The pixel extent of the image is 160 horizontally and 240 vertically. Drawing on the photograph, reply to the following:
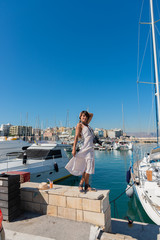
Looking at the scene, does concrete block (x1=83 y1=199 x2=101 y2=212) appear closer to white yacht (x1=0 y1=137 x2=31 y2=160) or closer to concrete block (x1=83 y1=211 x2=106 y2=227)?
concrete block (x1=83 y1=211 x2=106 y2=227)

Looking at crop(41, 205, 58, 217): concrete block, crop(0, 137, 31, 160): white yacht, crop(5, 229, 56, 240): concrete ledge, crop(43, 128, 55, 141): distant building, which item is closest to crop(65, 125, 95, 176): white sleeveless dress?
crop(41, 205, 58, 217): concrete block

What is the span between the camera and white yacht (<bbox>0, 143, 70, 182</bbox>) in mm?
12072

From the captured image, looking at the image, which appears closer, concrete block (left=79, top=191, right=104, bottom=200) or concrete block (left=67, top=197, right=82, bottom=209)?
concrete block (left=79, top=191, right=104, bottom=200)

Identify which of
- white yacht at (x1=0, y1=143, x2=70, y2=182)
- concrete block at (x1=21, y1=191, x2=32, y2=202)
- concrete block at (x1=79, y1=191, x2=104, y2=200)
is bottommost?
white yacht at (x1=0, y1=143, x2=70, y2=182)

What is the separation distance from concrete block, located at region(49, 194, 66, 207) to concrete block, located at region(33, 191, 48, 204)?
6.0 inches

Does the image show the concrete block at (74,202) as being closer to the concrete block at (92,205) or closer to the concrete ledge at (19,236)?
the concrete block at (92,205)

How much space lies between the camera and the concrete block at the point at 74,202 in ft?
11.5

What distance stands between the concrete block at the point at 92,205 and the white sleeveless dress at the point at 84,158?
708 mm

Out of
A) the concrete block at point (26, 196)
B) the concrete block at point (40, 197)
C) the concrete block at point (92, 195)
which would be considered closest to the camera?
the concrete block at point (92, 195)

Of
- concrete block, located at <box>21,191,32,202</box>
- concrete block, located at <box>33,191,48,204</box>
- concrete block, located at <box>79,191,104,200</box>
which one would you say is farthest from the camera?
concrete block, located at <box>21,191,32,202</box>

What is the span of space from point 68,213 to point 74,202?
349 millimetres

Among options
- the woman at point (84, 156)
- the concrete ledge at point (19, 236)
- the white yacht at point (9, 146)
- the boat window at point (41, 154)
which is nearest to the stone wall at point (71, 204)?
the woman at point (84, 156)

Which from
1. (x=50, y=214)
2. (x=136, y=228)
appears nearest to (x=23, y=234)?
(x=50, y=214)

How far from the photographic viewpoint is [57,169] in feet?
48.8
